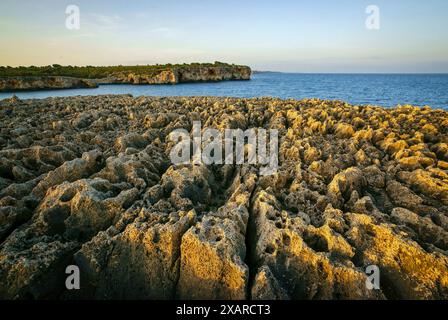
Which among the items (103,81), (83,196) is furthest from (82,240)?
(103,81)

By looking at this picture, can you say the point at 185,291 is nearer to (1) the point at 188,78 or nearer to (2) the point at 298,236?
(2) the point at 298,236

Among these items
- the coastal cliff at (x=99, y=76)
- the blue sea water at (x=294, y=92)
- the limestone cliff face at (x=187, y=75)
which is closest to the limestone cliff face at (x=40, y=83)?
the coastal cliff at (x=99, y=76)

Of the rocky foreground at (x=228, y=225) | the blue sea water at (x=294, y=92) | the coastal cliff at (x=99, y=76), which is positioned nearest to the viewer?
the rocky foreground at (x=228, y=225)

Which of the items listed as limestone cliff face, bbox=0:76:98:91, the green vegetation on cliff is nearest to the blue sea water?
limestone cliff face, bbox=0:76:98:91

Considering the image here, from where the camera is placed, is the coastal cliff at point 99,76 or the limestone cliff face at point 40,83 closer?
the limestone cliff face at point 40,83

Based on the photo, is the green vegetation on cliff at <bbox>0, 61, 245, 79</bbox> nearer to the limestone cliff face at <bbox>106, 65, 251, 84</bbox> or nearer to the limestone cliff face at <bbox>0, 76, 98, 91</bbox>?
the limestone cliff face at <bbox>106, 65, 251, 84</bbox>

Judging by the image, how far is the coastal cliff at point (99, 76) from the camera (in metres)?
59.9

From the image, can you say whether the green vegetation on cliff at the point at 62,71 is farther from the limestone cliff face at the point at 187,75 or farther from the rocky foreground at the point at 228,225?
the rocky foreground at the point at 228,225

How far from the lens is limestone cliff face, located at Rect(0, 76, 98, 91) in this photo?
56.3 m

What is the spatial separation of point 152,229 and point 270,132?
5.45 m

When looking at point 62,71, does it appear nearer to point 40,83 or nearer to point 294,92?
point 40,83

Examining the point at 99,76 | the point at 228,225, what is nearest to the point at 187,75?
the point at 99,76
